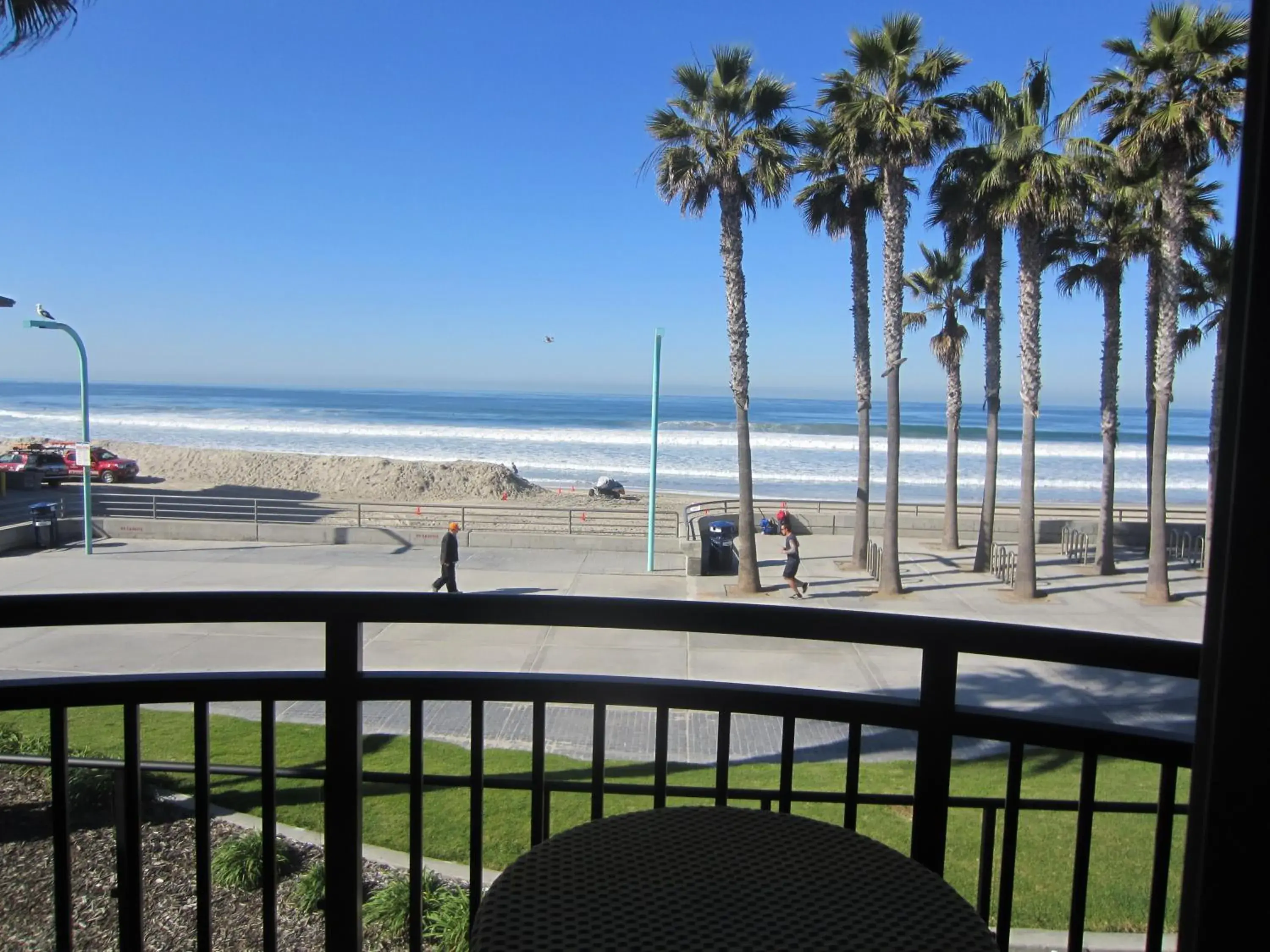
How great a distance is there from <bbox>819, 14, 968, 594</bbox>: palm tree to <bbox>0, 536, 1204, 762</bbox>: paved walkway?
319cm

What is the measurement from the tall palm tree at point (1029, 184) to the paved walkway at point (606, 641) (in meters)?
1.64

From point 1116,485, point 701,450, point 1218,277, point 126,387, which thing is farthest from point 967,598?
point 126,387

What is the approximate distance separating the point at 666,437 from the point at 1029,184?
1682 inches

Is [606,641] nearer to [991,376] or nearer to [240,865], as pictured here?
[240,865]

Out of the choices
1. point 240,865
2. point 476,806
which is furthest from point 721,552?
point 476,806

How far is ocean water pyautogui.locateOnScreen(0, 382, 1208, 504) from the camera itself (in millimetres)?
38812

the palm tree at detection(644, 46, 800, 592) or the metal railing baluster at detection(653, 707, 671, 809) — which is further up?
the palm tree at detection(644, 46, 800, 592)

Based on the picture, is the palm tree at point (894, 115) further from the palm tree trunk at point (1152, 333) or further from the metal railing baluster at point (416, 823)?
the metal railing baluster at point (416, 823)

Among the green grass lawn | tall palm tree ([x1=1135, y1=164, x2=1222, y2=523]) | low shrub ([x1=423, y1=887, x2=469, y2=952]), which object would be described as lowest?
the green grass lawn

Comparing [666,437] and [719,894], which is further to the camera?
[666,437]

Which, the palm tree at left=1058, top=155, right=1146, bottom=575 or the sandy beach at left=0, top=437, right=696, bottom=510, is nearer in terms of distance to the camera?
the palm tree at left=1058, top=155, right=1146, bottom=575

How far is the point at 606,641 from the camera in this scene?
1154 cm

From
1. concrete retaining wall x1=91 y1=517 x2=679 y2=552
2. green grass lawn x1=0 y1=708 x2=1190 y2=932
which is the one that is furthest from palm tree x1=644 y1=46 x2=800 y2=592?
green grass lawn x1=0 y1=708 x2=1190 y2=932

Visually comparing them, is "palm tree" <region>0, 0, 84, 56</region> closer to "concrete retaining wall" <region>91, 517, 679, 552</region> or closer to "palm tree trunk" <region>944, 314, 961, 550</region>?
"concrete retaining wall" <region>91, 517, 679, 552</region>
